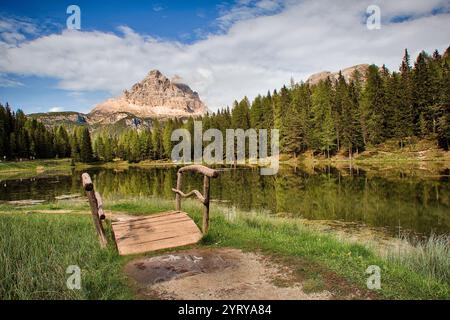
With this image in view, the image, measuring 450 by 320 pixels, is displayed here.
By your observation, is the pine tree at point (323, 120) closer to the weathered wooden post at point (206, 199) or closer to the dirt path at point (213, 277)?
the weathered wooden post at point (206, 199)

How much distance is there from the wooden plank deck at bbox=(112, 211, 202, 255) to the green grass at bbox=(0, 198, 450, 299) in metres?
0.42

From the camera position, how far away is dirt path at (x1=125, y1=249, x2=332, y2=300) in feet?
18.6

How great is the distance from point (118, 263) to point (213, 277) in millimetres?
2282

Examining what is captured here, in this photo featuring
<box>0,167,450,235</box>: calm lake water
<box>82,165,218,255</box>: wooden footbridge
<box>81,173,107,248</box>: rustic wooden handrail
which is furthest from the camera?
<box>0,167,450,235</box>: calm lake water

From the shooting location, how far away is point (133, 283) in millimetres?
6215

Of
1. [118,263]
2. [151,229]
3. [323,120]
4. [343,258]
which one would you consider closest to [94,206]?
[118,263]

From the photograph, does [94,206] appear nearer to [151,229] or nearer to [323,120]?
[151,229]

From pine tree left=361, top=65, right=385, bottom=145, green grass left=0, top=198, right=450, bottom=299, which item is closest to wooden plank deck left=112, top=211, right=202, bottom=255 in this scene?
green grass left=0, top=198, right=450, bottom=299

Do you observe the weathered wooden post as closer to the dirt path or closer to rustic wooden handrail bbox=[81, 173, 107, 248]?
the dirt path

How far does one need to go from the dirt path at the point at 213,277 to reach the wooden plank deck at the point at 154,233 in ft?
2.24

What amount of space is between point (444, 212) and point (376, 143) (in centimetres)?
5183

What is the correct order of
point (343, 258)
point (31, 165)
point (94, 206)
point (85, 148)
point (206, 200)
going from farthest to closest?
point (85, 148) < point (31, 165) < point (206, 200) < point (94, 206) < point (343, 258)

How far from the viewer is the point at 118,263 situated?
731 cm

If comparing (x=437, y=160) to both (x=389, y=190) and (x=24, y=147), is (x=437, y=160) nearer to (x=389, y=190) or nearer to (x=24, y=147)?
(x=389, y=190)
